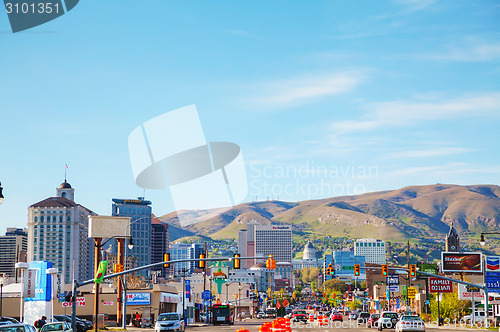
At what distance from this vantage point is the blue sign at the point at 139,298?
9388cm

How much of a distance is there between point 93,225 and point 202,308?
61.0 metres

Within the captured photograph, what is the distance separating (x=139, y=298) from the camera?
94438 mm

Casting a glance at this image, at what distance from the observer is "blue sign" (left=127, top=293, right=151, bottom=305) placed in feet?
308

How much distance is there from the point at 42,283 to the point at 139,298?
3153cm

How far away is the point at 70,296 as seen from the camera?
5012cm

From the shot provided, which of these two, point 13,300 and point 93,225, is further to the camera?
point 13,300

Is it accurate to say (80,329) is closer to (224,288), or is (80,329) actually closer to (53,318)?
(53,318)

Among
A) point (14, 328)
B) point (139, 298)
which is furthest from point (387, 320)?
point (139, 298)

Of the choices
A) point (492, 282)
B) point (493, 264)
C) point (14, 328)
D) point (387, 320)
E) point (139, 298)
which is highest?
point (493, 264)

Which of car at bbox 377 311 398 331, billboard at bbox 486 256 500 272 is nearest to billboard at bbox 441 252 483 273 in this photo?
billboard at bbox 486 256 500 272

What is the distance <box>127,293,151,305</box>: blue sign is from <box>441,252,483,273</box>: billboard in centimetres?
4805

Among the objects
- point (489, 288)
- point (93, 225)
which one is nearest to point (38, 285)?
point (93, 225)

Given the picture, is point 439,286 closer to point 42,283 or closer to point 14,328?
point 42,283

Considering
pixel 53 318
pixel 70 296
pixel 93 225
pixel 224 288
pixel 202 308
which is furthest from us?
pixel 224 288
